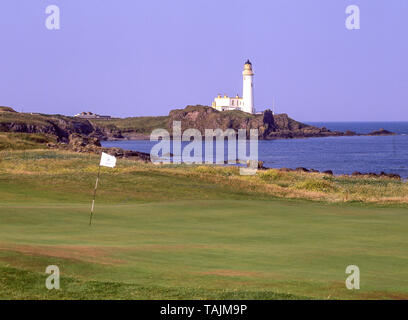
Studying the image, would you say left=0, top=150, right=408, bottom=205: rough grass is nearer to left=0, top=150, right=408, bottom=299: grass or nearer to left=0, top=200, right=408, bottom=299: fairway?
left=0, top=150, right=408, bottom=299: grass

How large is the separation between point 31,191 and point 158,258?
2136 cm

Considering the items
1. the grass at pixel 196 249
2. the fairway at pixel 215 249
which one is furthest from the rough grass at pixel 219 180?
the fairway at pixel 215 249

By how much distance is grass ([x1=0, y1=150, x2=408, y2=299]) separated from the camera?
1276cm

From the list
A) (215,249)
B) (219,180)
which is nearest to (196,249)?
(215,249)

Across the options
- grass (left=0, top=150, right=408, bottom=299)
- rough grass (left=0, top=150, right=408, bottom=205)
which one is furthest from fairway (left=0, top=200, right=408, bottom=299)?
rough grass (left=0, top=150, right=408, bottom=205)

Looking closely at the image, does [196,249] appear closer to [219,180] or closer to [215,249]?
[215,249]

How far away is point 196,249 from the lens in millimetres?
17562

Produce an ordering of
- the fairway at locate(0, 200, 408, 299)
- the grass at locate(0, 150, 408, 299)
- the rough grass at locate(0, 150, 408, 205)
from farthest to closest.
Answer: the rough grass at locate(0, 150, 408, 205) → the fairway at locate(0, 200, 408, 299) → the grass at locate(0, 150, 408, 299)

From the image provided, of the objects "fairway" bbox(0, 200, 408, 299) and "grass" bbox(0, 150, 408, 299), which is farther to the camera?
"fairway" bbox(0, 200, 408, 299)

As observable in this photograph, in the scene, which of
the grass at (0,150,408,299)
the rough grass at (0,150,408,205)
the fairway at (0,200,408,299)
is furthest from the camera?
the rough grass at (0,150,408,205)

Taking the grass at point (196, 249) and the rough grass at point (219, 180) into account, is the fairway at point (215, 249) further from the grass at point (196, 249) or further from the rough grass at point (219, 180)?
the rough grass at point (219, 180)
